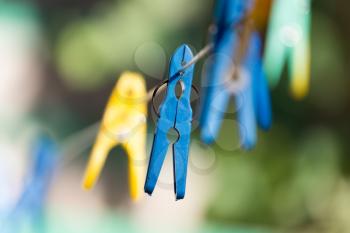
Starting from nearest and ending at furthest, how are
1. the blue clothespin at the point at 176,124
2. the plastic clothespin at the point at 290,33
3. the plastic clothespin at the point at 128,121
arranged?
1. the blue clothespin at the point at 176,124
2. the plastic clothespin at the point at 128,121
3. the plastic clothespin at the point at 290,33

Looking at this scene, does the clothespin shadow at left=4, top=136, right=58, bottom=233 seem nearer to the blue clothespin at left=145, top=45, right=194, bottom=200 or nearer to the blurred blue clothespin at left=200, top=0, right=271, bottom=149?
the blurred blue clothespin at left=200, top=0, right=271, bottom=149

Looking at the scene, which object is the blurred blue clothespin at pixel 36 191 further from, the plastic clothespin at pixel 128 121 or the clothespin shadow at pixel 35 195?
the plastic clothespin at pixel 128 121

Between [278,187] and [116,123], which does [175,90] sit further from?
[278,187]

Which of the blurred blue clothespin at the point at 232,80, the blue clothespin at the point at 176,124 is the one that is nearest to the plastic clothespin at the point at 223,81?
the blurred blue clothespin at the point at 232,80

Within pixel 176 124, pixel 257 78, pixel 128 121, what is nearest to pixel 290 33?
pixel 257 78

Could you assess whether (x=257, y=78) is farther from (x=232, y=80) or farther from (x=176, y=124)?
(x=176, y=124)

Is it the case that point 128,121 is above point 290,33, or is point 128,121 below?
below
